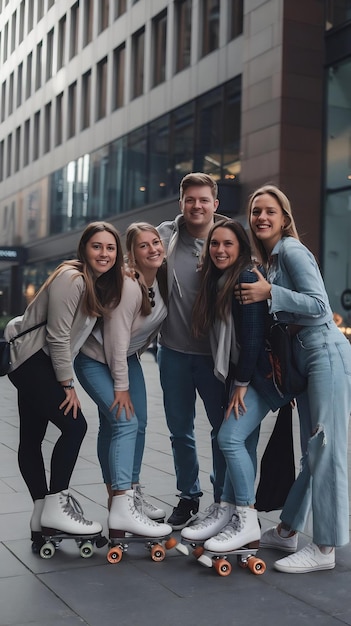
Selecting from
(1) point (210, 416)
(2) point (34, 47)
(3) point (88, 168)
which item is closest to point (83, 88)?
(3) point (88, 168)

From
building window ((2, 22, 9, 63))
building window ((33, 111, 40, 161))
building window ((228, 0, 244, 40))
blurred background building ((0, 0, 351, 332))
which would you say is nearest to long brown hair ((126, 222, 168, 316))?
blurred background building ((0, 0, 351, 332))

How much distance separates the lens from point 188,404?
5090 millimetres

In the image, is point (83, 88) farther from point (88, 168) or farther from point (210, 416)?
point (210, 416)

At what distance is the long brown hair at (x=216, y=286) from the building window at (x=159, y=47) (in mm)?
23687

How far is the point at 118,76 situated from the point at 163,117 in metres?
5.47

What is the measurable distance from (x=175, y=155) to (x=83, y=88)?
425 inches

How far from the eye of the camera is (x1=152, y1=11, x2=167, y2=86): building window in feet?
90.2

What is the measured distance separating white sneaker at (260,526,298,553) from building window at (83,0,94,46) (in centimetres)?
3247

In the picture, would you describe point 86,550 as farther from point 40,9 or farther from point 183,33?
point 40,9

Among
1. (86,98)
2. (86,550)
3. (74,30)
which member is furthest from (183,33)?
(86,550)

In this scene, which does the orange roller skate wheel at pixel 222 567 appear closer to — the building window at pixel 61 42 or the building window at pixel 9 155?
the building window at pixel 61 42

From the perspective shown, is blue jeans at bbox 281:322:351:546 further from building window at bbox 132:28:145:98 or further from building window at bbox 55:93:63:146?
building window at bbox 55:93:63:146

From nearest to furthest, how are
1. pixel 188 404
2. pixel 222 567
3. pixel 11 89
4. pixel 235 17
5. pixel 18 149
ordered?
pixel 222 567, pixel 188 404, pixel 235 17, pixel 18 149, pixel 11 89

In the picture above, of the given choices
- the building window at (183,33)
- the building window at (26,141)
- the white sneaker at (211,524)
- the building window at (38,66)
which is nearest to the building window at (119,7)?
the building window at (183,33)
